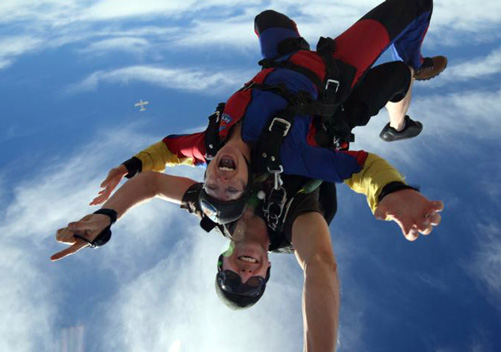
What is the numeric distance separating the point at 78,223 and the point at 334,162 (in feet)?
8.73

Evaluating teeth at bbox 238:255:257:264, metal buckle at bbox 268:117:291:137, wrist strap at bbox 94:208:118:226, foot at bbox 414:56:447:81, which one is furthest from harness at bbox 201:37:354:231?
foot at bbox 414:56:447:81

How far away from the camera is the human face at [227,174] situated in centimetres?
429

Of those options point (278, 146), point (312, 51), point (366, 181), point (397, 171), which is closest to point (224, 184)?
point (278, 146)

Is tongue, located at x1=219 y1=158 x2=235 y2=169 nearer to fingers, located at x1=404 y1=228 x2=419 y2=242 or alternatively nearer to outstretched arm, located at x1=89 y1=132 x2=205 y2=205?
outstretched arm, located at x1=89 y1=132 x2=205 y2=205

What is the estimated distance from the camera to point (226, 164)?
4305 mm

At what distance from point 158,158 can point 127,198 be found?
85 centimetres

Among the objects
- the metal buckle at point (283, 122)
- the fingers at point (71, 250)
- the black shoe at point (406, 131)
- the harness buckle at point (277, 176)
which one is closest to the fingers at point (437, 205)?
the harness buckle at point (277, 176)

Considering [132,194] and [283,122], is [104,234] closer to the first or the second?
[132,194]

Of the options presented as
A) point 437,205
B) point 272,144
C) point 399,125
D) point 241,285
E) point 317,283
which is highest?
point 437,205

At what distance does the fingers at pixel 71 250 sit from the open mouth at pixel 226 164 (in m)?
1.57

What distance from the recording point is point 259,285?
477 cm

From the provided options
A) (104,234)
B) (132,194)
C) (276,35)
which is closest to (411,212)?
(104,234)

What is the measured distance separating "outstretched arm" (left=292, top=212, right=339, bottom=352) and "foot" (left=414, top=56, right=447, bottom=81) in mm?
3641

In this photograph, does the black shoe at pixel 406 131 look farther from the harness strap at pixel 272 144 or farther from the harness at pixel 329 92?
the harness strap at pixel 272 144
